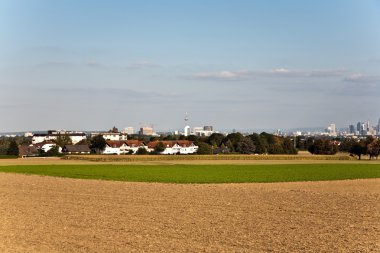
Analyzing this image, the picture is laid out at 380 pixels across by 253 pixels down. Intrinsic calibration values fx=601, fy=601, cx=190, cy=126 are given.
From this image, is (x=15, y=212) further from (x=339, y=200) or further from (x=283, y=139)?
(x=283, y=139)

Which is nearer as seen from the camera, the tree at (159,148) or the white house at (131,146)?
the tree at (159,148)

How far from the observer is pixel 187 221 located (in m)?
23.0

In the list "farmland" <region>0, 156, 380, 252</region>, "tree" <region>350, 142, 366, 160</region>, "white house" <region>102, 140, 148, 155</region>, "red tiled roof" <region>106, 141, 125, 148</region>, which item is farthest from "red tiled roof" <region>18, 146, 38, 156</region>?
"farmland" <region>0, 156, 380, 252</region>

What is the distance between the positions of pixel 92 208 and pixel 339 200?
1352 centimetres

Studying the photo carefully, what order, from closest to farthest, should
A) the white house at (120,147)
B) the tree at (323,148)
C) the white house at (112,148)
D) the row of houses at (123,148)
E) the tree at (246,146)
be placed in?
the tree at (323,148) < the tree at (246,146) < the row of houses at (123,148) < the white house at (112,148) < the white house at (120,147)

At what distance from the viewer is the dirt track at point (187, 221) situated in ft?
58.5

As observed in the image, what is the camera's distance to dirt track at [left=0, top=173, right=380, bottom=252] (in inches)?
702

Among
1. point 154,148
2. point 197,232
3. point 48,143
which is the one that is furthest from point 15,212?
point 48,143

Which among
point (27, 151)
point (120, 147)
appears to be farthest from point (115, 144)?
point (27, 151)

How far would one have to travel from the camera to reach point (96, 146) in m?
146

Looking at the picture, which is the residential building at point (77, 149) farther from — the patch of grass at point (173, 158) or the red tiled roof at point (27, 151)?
the patch of grass at point (173, 158)

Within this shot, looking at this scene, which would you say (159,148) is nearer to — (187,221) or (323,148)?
(323,148)

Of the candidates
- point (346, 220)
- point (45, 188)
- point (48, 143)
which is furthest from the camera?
point (48, 143)

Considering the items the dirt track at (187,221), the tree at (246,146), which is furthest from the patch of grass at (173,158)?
the dirt track at (187,221)
